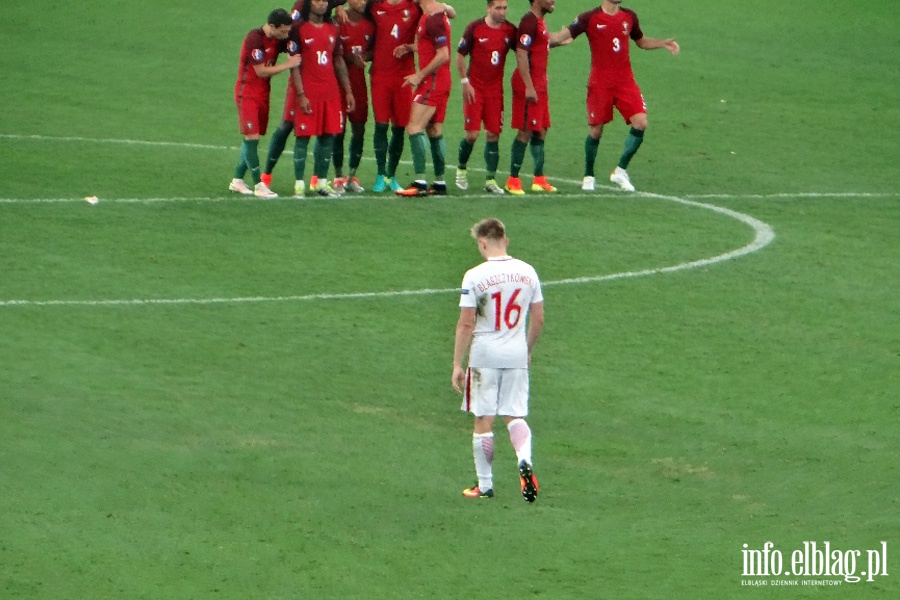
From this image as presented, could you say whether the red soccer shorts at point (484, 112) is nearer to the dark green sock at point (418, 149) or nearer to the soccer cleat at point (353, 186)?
the dark green sock at point (418, 149)

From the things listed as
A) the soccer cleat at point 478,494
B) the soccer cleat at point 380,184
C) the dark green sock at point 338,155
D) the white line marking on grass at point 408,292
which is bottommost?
the soccer cleat at point 478,494

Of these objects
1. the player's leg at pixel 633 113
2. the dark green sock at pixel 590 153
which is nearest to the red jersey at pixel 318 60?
the dark green sock at pixel 590 153

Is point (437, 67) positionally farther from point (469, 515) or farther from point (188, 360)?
point (469, 515)

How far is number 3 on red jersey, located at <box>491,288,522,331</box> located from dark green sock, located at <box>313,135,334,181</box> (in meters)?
7.82

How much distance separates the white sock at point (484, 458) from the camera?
10195 millimetres

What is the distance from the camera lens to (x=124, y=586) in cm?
875

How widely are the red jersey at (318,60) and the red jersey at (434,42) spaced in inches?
36.2

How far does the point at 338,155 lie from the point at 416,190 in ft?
3.14

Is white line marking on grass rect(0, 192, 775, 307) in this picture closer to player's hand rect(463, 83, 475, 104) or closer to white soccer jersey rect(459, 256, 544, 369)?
player's hand rect(463, 83, 475, 104)

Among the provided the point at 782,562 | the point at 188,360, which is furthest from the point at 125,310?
the point at 782,562

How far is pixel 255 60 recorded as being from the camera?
17453mm

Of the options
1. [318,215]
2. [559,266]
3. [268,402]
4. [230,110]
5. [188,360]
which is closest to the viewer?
[268,402]

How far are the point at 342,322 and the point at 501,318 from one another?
390 centimetres

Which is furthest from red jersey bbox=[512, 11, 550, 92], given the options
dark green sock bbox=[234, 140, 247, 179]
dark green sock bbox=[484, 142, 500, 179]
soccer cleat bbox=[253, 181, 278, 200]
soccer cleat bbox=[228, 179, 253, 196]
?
soccer cleat bbox=[228, 179, 253, 196]
